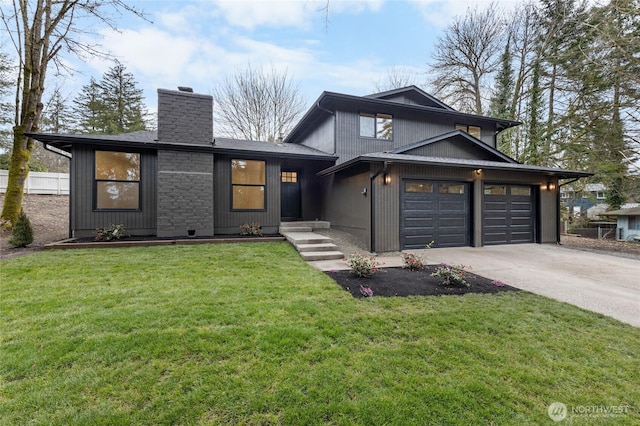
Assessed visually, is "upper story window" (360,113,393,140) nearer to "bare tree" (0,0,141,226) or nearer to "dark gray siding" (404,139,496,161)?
"dark gray siding" (404,139,496,161)

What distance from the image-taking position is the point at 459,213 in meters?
7.96

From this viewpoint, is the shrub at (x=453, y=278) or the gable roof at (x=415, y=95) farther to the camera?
the gable roof at (x=415, y=95)

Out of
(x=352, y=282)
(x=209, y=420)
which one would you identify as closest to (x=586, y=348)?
(x=352, y=282)

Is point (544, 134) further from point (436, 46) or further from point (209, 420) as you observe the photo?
point (209, 420)

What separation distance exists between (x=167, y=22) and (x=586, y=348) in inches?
505

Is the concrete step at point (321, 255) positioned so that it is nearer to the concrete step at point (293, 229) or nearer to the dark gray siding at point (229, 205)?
the concrete step at point (293, 229)

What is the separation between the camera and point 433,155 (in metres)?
8.51

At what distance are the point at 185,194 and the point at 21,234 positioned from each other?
3.69 meters

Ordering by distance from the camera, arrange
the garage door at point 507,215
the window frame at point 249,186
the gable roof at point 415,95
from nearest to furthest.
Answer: the garage door at point 507,215
the window frame at point 249,186
the gable roof at point 415,95

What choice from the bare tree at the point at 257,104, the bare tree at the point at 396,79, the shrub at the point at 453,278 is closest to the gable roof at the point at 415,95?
the shrub at the point at 453,278

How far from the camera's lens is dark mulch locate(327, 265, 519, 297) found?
12.6 ft

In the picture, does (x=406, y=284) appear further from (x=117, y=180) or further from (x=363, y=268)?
(x=117, y=180)

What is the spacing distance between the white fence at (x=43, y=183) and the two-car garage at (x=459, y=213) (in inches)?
680

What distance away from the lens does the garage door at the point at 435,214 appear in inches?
287
